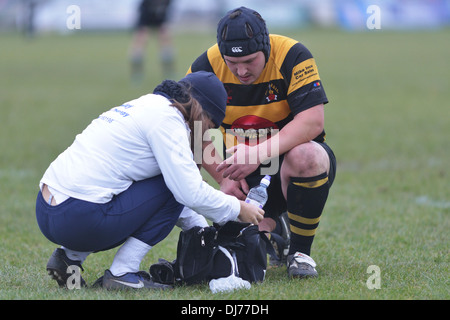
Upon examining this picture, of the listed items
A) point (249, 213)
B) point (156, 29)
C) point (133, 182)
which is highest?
point (133, 182)

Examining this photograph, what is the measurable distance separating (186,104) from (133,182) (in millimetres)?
446

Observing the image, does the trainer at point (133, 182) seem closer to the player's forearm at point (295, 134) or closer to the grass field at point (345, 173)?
the grass field at point (345, 173)

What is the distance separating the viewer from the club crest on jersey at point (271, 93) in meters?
3.95

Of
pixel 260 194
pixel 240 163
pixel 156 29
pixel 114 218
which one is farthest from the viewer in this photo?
pixel 156 29

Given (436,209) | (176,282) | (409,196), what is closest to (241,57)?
(176,282)

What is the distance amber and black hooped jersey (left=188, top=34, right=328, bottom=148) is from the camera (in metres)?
3.78

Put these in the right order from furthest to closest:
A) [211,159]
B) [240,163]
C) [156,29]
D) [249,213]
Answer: [156,29] < [211,159] < [240,163] < [249,213]

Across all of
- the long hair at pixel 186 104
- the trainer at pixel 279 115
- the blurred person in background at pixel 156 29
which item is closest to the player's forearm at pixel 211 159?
the trainer at pixel 279 115

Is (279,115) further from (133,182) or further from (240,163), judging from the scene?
(133,182)

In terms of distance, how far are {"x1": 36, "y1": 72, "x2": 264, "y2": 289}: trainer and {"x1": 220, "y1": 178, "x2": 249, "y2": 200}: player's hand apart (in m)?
0.66

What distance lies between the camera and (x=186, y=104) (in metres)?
3.29

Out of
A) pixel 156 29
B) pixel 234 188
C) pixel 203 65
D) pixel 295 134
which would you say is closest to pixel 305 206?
pixel 295 134

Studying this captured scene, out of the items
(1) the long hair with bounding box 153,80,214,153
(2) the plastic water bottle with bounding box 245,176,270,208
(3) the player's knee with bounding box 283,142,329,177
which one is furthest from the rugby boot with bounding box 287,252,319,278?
(1) the long hair with bounding box 153,80,214,153
